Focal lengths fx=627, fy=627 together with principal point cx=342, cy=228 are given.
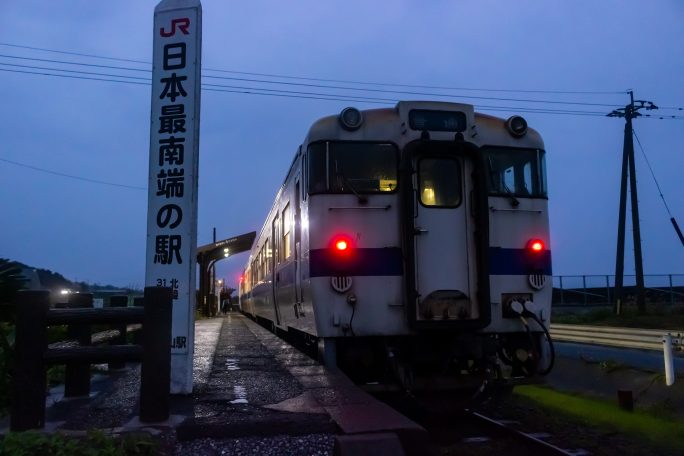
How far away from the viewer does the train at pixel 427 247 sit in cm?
656

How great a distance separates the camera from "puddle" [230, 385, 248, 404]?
5137 millimetres

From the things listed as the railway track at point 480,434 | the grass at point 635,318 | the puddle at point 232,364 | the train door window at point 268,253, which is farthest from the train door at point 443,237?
the grass at point 635,318

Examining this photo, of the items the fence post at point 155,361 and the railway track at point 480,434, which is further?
the railway track at point 480,434

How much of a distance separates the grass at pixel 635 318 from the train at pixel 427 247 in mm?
16087

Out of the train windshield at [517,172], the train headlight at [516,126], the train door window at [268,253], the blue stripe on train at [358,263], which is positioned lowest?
the blue stripe on train at [358,263]

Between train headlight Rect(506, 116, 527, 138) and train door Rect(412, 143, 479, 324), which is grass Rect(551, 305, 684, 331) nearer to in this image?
train headlight Rect(506, 116, 527, 138)

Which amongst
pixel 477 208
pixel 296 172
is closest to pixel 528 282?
pixel 477 208

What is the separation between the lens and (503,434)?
657 centimetres

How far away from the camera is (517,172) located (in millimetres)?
7242

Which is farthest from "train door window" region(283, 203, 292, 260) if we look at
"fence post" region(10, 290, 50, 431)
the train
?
"fence post" region(10, 290, 50, 431)

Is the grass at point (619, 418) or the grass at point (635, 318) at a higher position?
the grass at point (635, 318)

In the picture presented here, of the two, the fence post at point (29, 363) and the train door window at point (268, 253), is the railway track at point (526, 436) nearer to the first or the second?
the fence post at point (29, 363)

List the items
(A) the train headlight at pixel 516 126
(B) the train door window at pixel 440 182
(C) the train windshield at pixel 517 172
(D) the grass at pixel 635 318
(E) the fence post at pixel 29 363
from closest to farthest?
(E) the fence post at pixel 29 363 < (B) the train door window at pixel 440 182 < (C) the train windshield at pixel 517 172 < (A) the train headlight at pixel 516 126 < (D) the grass at pixel 635 318

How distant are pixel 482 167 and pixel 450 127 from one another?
60cm
